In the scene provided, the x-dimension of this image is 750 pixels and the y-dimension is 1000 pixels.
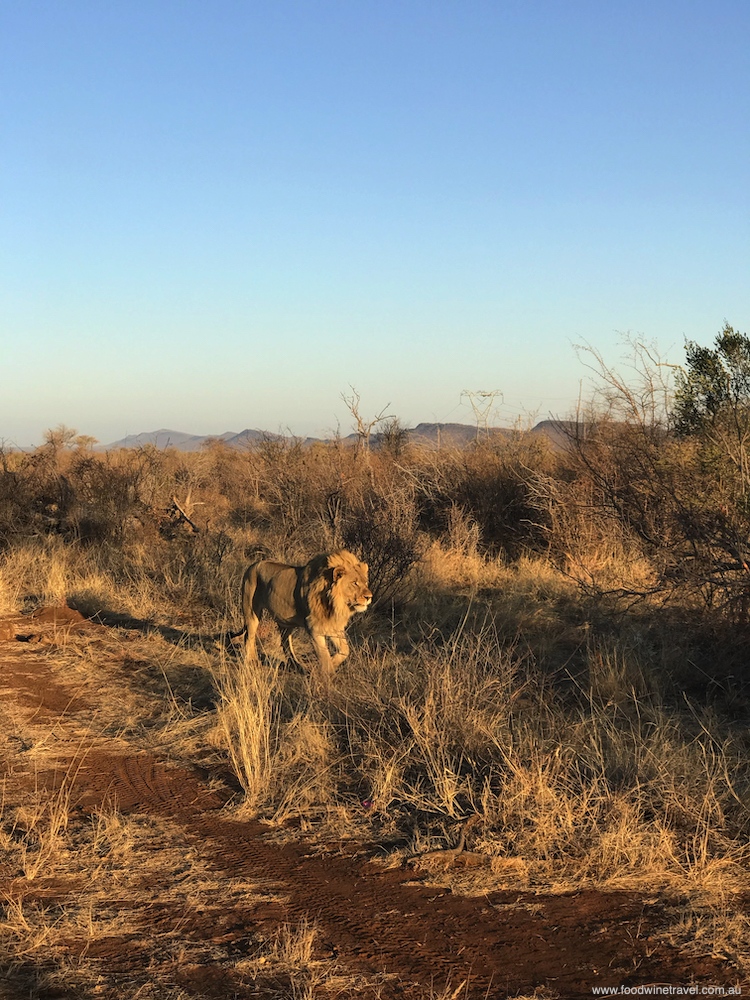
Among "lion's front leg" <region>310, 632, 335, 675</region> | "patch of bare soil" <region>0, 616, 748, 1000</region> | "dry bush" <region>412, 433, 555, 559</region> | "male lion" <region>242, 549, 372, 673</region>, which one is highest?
"dry bush" <region>412, 433, 555, 559</region>

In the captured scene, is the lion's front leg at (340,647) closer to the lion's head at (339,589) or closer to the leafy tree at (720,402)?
the lion's head at (339,589)

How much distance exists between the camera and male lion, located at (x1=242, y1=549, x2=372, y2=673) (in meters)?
6.89

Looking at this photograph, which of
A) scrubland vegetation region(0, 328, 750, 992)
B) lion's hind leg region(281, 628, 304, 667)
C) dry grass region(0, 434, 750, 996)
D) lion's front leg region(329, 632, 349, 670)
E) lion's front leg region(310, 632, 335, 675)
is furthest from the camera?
lion's hind leg region(281, 628, 304, 667)

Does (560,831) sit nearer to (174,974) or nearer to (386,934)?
(386,934)

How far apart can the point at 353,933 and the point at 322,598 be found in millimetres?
3738

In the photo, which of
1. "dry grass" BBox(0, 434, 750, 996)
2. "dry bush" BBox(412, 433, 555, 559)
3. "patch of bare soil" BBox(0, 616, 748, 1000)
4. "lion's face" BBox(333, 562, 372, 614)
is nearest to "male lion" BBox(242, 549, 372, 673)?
"lion's face" BBox(333, 562, 372, 614)

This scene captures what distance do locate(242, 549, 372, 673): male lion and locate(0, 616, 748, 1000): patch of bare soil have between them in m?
2.44

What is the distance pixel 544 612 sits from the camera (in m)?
9.76

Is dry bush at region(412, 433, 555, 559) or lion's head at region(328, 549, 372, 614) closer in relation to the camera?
lion's head at region(328, 549, 372, 614)

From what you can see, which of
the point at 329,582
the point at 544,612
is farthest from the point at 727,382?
the point at 329,582

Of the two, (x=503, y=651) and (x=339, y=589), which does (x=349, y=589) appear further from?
(x=503, y=651)

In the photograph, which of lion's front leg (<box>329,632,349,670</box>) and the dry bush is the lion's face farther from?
the dry bush

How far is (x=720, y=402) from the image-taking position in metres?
9.30

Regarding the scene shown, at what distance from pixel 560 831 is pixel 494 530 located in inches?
441
